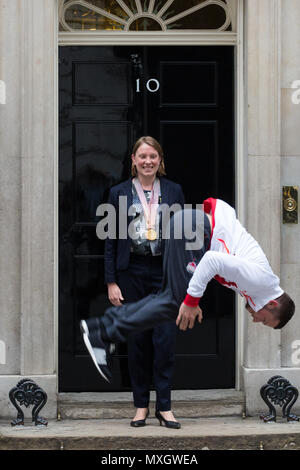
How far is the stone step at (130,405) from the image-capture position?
8.09 metres

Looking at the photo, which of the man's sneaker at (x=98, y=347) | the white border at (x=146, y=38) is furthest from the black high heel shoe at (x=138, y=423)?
the white border at (x=146, y=38)

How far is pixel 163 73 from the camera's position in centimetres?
847

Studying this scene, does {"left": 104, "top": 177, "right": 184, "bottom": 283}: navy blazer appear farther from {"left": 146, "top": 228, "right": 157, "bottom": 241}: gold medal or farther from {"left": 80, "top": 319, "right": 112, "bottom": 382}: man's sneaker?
{"left": 80, "top": 319, "right": 112, "bottom": 382}: man's sneaker

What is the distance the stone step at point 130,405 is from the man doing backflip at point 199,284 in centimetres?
181

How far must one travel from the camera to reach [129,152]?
8.44m

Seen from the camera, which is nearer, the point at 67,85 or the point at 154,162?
the point at 154,162

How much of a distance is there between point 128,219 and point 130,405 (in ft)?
5.55

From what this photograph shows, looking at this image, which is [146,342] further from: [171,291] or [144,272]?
[171,291]

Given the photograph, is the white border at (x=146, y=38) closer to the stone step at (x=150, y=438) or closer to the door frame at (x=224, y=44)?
the door frame at (x=224, y=44)

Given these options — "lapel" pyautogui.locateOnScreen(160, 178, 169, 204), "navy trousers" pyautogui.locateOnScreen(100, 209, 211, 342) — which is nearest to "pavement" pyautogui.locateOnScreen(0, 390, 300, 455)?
"navy trousers" pyautogui.locateOnScreen(100, 209, 211, 342)

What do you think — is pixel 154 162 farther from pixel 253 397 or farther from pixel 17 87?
pixel 253 397

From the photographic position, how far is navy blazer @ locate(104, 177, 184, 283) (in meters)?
7.41

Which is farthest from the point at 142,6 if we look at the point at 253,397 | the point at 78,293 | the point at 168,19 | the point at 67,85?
the point at 253,397

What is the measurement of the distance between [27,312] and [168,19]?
9.21 ft
